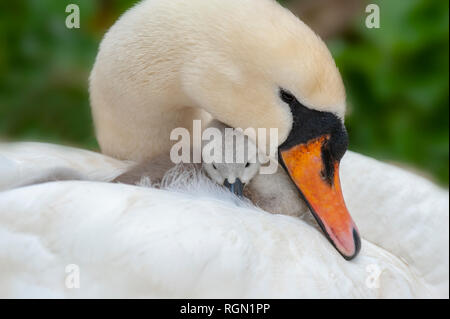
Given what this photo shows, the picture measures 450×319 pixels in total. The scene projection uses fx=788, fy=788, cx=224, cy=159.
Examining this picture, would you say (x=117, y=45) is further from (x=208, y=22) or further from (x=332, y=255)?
(x=332, y=255)

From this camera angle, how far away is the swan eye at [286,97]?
131 centimetres

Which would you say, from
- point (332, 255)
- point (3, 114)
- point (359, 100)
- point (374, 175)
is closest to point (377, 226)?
point (374, 175)

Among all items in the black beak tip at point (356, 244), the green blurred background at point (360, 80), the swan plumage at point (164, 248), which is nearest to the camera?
the swan plumage at point (164, 248)

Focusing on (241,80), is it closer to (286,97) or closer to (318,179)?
(286,97)

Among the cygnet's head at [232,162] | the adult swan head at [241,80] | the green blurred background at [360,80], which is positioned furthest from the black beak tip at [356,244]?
the green blurred background at [360,80]

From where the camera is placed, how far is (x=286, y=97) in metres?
1.32

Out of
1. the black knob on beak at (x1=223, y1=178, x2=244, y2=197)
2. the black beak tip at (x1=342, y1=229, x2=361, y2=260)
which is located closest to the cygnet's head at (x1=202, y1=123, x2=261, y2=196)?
the black knob on beak at (x1=223, y1=178, x2=244, y2=197)

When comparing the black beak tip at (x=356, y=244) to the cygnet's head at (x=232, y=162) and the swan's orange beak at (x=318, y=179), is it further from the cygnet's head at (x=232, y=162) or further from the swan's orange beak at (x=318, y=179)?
the cygnet's head at (x=232, y=162)

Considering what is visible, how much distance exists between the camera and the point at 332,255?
1.24 metres

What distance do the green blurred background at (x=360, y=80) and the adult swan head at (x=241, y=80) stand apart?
106cm

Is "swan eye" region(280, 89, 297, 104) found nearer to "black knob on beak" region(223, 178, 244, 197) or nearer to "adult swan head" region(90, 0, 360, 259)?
"adult swan head" region(90, 0, 360, 259)

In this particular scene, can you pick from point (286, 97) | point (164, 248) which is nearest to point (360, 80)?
point (286, 97)

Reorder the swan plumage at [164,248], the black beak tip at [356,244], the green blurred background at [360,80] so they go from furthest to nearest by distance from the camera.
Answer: the green blurred background at [360,80]
the black beak tip at [356,244]
the swan plumage at [164,248]

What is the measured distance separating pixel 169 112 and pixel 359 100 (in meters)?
1.28
